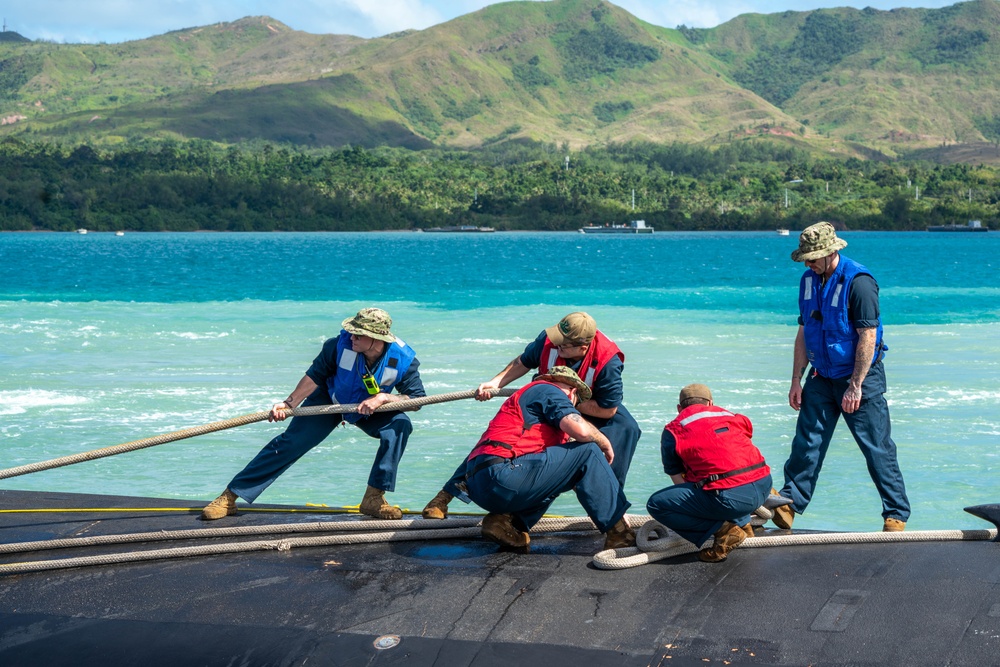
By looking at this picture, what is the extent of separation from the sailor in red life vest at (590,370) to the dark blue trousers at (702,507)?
71 centimetres

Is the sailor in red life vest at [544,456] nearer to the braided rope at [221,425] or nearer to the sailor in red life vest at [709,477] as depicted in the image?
the sailor in red life vest at [709,477]

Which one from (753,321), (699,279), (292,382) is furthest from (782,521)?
(699,279)

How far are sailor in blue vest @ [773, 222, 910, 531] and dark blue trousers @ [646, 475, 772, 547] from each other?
3.25ft

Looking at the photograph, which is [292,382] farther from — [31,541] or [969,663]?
[969,663]

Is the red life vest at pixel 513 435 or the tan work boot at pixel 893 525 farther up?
the red life vest at pixel 513 435

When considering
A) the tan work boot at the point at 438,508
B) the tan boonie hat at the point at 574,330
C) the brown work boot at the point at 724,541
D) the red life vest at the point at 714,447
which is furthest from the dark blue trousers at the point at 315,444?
the brown work boot at the point at 724,541

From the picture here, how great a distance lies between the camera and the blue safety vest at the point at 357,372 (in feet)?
27.3

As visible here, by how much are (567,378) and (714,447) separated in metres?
0.98

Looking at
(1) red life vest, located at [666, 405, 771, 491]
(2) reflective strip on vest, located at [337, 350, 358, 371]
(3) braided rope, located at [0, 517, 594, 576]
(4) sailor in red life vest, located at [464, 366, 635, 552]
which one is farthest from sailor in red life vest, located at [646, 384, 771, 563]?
(2) reflective strip on vest, located at [337, 350, 358, 371]

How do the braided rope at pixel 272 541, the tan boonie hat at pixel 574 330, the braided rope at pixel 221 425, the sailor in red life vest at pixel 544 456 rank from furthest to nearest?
the braided rope at pixel 221 425 < the braided rope at pixel 272 541 < the tan boonie hat at pixel 574 330 < the sailor in red life vest at pixel 544 456

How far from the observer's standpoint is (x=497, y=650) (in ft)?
20.1

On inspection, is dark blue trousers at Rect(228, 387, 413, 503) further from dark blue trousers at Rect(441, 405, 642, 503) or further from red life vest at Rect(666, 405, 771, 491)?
red life vest at Rect(666, 405, 771, 491)

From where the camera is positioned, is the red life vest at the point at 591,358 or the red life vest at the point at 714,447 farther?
the red life vest at the point at 591,358

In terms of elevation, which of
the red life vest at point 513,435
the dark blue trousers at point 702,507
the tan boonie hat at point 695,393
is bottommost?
the dark blue trousers at point 702,507
